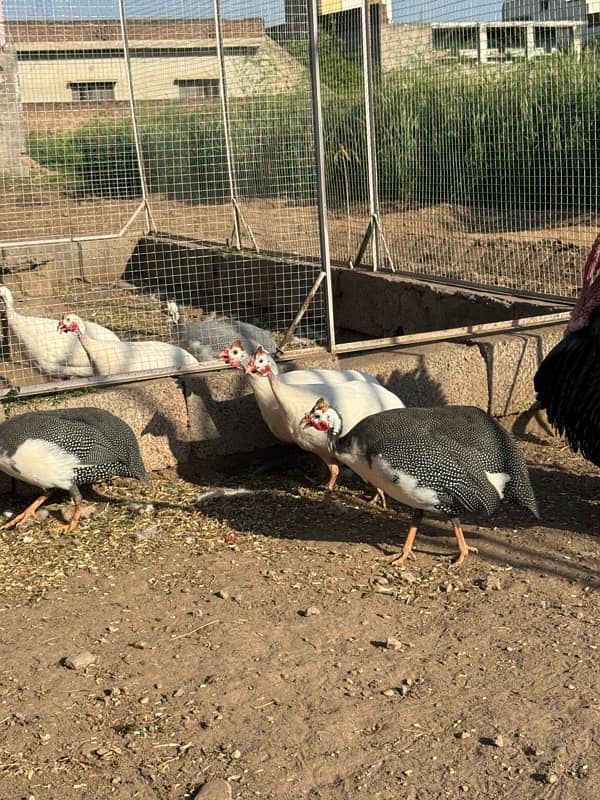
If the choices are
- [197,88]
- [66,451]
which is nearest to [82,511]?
[66,451]

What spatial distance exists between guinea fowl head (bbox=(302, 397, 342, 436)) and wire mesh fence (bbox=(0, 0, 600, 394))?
1685 mm

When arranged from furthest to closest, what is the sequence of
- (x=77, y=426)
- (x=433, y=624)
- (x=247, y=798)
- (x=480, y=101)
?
(x=480, y=101), (x=77, y=426), (x=433, y=624), (x=247, y=798)

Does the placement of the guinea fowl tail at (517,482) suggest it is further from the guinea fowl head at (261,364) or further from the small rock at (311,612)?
the guinea fowl head at (261,364)

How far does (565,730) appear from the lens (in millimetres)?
3135

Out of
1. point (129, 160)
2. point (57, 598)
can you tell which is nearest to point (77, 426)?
point (57, 598)

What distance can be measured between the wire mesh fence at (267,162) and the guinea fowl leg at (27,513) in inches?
57.9

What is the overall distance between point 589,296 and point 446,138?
3.15m

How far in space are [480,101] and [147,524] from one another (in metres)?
4.27

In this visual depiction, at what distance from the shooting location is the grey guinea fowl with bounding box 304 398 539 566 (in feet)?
14.2

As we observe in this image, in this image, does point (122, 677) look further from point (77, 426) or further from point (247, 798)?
point (77, 426)

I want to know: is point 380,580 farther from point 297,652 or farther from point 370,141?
point 370,141

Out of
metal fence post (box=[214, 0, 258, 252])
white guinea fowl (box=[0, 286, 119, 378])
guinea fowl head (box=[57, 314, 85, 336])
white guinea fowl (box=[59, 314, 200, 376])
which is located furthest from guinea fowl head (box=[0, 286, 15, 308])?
metal fence post (box=[214, 0, 258, 252])

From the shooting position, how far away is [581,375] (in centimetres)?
491

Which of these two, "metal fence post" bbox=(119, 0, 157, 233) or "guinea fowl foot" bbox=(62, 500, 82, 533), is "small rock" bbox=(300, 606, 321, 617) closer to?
"guinea fowl foot" bbox=(62, 500, 82, 533)
